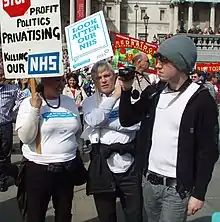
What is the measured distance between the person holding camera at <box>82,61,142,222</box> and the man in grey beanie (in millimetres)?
665

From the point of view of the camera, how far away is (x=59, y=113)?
3.72m

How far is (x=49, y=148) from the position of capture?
3699 mm

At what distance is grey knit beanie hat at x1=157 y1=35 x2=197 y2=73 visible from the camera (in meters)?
2.90

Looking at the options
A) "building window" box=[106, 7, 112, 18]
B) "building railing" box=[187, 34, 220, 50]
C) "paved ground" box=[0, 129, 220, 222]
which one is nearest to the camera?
"paved ground" box=[0, 129, 220, 222]

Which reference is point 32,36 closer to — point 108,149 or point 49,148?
point 49,148

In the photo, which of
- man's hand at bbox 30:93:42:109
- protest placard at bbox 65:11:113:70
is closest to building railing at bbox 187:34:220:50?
protest placard at bbox 65:11:113:70

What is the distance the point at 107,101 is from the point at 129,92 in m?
0.69

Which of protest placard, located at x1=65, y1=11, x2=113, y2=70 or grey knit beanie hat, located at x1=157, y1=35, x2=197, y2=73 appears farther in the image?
protest placard, located at x1=65, y1=11, x2=113, y2=70

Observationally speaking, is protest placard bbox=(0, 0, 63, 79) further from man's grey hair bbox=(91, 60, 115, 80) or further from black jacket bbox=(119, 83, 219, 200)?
black jacket bbox=(119, 83, 219, 200)

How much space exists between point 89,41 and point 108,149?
1192 millimetres

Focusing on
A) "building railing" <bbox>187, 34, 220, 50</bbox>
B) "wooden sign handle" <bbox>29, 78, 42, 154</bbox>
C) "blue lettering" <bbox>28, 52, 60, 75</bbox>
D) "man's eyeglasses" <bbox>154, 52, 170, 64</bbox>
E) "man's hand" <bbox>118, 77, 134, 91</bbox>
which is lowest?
"building railing" <bbox>187, 34, 220, 50</bbox>

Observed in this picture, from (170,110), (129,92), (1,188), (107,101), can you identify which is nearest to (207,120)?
(170,110)

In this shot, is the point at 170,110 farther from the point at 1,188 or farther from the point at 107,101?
the point at 1,188

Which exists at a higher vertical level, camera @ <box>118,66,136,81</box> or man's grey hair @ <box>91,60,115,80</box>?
camera @ <box>118,66,136,81</box>
